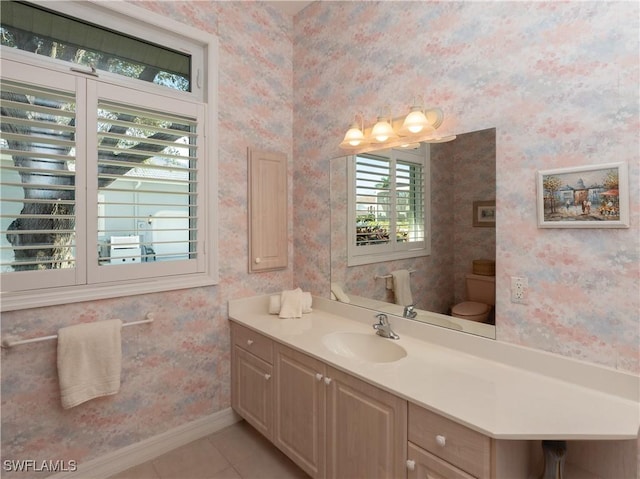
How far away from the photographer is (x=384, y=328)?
6.22 ft

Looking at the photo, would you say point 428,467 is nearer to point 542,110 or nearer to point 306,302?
point 306,302

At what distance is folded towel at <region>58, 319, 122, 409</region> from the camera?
1.71 meters

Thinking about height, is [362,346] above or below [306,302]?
below

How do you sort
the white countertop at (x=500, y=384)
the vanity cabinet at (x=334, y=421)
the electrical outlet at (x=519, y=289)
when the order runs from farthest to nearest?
the electrical outlet at (x=519, y=289) → the vanity cabinet at (x=334, y=421) → the white countertop at (x=500, y=384)

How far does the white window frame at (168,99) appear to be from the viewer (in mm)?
1705

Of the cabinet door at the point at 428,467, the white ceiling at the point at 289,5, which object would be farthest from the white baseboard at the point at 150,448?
the white ceiling at the point at 289,5

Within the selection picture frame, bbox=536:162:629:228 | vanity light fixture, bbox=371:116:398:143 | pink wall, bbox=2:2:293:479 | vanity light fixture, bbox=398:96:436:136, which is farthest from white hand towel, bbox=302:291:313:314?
picture frame, bbox=536:162:629:228

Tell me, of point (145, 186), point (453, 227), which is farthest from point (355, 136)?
point (145, 186)

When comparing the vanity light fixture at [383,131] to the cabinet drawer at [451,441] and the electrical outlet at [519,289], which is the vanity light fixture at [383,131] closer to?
the electrical outlet at [519,289]

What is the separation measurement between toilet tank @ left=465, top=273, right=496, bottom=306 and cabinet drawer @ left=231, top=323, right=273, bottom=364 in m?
1.10

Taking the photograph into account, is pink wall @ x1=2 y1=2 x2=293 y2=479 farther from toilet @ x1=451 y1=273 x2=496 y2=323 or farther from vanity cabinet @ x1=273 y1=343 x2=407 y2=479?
toilet @ x1=451 y1=273 x2=496 y2=323

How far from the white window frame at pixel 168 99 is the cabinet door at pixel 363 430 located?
3.72 ft

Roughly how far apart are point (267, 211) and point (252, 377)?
1.11m

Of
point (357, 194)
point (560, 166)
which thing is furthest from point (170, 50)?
point (560, 166)
